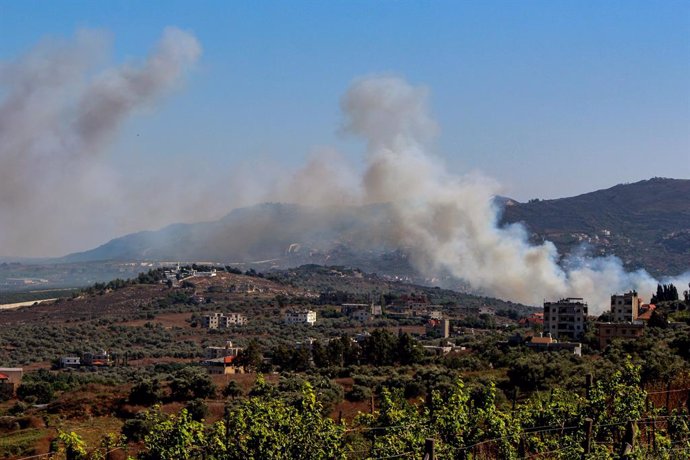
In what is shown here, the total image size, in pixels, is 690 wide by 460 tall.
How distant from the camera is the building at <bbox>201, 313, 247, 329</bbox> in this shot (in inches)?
4234

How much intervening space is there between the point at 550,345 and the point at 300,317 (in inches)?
2019

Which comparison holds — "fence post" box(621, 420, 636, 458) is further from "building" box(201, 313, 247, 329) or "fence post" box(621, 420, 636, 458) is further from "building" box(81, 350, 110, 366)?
"building" box(201, 313, 247, 329)

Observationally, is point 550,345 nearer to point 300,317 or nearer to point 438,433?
point 438,433

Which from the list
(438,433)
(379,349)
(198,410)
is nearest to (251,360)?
(379,349)

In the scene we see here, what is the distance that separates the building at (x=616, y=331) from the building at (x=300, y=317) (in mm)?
46868

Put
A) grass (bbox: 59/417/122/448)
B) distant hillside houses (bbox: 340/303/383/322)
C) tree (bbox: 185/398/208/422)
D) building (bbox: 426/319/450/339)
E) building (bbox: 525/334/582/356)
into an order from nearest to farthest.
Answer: grass (bbox: 59/417/122/448) → tree (bbox: 185/398/208/422) → building (bbox: 525/334/582/356) → building (bbox: 426/319/450/339) → distant hillside houses (bbox: 340/303/383/322)

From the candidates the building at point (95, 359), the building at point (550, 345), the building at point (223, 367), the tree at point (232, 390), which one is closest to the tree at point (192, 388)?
the tree at point (232, 390)

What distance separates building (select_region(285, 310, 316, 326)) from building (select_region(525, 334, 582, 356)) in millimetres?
46538

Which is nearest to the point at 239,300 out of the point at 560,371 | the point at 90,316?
the point at 90,316

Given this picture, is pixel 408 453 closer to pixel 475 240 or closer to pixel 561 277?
pixel 561 277

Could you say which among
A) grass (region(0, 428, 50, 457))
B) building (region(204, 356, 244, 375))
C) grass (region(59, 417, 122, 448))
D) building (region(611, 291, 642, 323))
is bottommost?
grass (region(0, 428, 50, 457))

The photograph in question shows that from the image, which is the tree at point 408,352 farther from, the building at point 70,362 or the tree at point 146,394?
the building at point 70,362

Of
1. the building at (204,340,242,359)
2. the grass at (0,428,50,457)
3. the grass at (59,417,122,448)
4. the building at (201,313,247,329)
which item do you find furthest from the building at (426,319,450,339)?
the grass at (0,428,50,457)

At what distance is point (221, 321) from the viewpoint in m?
108
